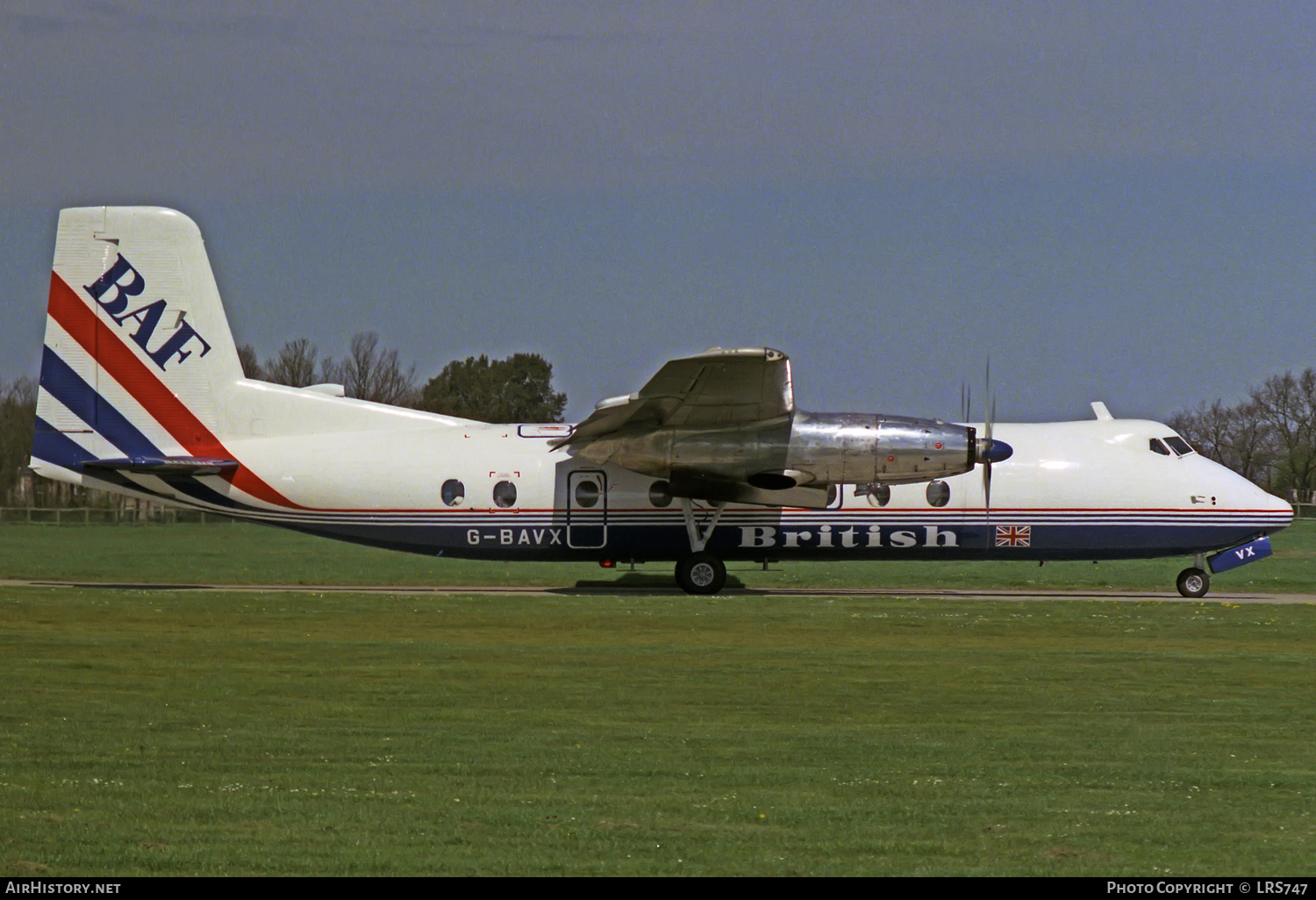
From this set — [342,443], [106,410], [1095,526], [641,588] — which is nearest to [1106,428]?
[1095,526]

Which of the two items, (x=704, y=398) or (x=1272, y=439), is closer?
(x=704, y=398)

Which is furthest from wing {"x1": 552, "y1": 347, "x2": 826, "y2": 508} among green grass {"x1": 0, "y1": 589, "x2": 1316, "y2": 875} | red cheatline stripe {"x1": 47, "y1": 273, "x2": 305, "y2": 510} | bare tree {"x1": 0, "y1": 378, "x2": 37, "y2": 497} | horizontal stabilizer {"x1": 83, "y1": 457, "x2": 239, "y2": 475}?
bare tree {"x1": 0, "y1": 378, "x2": 37, "y2": 497}

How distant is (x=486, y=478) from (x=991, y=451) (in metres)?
9.19

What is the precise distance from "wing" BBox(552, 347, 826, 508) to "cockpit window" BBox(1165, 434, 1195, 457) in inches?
265

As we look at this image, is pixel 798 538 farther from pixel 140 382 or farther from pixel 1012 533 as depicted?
pixel 140 382

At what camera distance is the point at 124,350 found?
26484mm

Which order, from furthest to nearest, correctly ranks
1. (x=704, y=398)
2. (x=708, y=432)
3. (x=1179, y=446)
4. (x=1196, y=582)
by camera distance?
(x=1196, y=582) < (x=1179, y=446) < (x=708, y=432) < (x=704, y=398)

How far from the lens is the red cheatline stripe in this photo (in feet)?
86.4

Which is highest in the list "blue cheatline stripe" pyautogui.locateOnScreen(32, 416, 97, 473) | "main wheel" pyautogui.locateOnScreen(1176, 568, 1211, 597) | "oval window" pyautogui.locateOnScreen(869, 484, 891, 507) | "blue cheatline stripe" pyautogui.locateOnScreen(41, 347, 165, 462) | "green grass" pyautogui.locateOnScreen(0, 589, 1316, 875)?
"blue cheatline stripe" pyautogui.locateOnScreen(41, 347, 165, 462)

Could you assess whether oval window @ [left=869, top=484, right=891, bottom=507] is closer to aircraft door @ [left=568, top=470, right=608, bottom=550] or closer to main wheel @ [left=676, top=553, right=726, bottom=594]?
main wheel @ [left=676, top=553, right=726, bottom=594]

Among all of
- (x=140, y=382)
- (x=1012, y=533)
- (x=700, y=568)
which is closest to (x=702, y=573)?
(x=700, y=568)

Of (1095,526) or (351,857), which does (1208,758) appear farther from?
(1095,526)

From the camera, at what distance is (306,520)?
26500 millimetres
